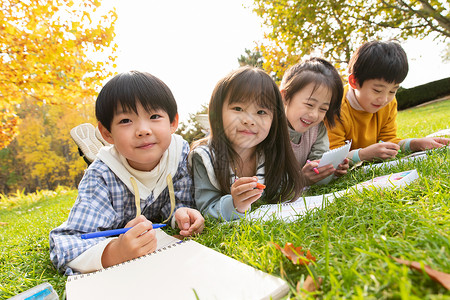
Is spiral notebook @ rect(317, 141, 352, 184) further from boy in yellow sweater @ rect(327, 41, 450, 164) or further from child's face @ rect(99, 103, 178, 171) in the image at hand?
child's face @ rect(99, 103, 178, 171)

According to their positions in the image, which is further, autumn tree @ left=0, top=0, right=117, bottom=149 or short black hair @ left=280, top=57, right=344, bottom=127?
autumn tree @ left=0, top=0, right=117, bottom=149

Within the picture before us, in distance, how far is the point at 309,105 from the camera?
231 centimetres

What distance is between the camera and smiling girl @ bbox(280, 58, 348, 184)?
89.7 inches

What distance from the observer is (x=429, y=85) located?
645 inches

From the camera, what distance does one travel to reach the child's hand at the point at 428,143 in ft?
8.49

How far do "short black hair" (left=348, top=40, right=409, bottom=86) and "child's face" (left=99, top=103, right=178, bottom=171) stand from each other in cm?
200

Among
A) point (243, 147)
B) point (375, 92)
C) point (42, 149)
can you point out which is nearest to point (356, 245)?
point (243, 147)

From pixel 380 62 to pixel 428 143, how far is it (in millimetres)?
862

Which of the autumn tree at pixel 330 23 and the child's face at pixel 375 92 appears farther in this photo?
the autumn tree at pixel 330 23

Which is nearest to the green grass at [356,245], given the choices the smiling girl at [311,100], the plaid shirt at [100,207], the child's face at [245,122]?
the plaid shirt at [100,207]

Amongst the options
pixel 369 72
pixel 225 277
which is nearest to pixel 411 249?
pixel 225 277

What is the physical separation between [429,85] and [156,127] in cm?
1918

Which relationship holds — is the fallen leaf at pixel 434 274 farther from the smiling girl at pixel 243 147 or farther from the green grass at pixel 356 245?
the smiling girl at pixel 243 147

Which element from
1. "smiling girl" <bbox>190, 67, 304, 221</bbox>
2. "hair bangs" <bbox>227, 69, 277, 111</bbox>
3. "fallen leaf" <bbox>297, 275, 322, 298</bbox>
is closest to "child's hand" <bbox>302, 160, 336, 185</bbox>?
"smiling girl" <bbox>190, 67, 304, 221</bbox>
